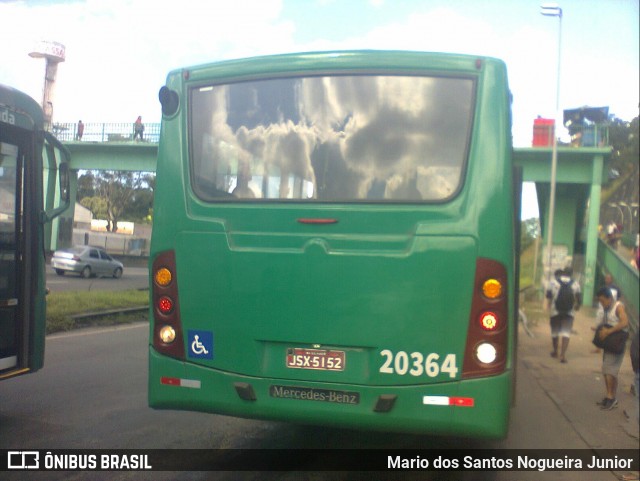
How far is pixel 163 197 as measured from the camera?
5.39 meters

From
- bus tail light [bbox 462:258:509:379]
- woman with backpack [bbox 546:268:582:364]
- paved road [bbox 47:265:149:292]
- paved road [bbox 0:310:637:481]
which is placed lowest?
paved road [bbox 47:265:149:292]

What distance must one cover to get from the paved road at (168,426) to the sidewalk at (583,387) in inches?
1.4

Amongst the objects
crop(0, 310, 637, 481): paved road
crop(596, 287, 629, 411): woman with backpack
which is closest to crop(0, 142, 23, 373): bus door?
crop(0, 310, 637, 481): paved road

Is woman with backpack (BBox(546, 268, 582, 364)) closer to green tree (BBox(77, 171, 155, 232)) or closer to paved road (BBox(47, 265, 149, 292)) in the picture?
green tree (BBox(77, 171, 155, 232))

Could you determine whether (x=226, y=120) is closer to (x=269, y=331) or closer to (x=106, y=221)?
(x=269, y=331)

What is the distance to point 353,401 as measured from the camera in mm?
4781

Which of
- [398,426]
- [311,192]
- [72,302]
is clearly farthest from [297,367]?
[72,302]

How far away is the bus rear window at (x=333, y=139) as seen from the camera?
4.88 m

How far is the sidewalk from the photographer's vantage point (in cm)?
790

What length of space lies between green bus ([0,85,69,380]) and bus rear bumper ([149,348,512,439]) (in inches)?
97.4

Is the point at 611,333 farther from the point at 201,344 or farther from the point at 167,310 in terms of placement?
the point at 167,310

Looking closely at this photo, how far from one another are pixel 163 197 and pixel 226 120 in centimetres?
76

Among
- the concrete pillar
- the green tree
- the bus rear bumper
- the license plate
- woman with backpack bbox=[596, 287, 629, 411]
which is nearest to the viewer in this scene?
the bus rear bumper

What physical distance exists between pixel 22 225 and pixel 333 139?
3627 millimetres
